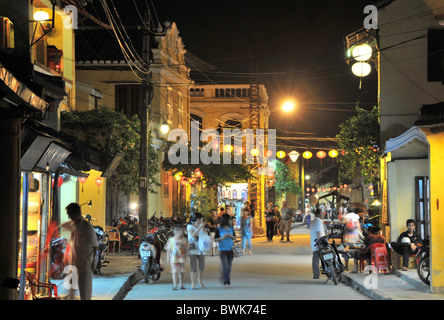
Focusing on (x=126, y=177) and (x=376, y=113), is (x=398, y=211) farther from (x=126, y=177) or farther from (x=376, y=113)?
(x=126, y=177)

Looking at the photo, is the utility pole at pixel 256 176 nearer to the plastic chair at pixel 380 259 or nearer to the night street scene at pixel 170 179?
the night street scene at pixel 170 179

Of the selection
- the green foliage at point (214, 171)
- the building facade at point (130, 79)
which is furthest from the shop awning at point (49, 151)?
the green foliage at point (214, 171)

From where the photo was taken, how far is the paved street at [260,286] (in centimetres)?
1454

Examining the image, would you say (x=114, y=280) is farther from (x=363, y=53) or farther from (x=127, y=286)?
(x=363, y=53)

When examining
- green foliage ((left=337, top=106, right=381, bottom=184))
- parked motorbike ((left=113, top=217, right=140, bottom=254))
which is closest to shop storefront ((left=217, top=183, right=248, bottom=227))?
green foliage ((left=337, top=106, right=381, bottom=184))

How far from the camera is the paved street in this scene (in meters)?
14.5

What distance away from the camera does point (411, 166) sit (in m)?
20.8

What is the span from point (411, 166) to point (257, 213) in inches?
914

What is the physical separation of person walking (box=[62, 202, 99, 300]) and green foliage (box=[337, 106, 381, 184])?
56.2 ft

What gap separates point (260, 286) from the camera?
53.0ft

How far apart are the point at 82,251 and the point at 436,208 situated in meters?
7.68

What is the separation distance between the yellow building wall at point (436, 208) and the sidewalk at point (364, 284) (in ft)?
1.98
